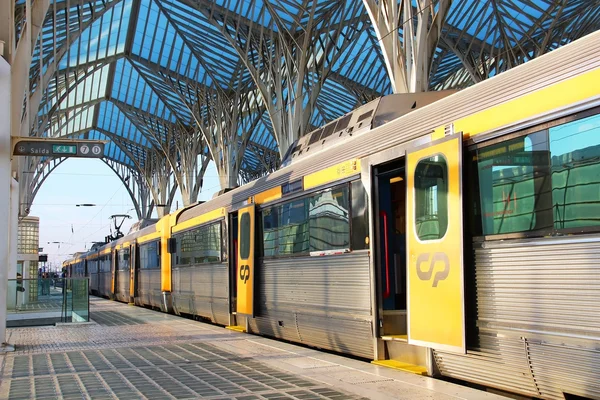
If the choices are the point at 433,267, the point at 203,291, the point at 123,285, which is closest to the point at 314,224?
the point at 433,267

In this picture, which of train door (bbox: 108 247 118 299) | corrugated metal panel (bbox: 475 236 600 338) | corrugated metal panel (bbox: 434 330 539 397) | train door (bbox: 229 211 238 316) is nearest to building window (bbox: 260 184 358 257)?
train door (bbox: 229 211 238 316)

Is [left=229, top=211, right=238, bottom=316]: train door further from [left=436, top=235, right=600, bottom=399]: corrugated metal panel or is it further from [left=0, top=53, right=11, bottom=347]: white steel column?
[left=436, top=235, right=600, bottom=399]: corrugated metal panel

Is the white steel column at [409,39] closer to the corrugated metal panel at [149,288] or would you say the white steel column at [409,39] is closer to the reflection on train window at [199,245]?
the reflection on train window at [199,245]

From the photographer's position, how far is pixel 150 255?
2289cm

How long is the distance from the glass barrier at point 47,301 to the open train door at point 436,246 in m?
11.9

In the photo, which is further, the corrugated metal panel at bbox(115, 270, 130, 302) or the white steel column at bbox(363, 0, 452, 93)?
the corrugated metal panel at bbox(115, 270, 130, 302)

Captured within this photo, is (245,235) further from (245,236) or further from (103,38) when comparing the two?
(103,38)

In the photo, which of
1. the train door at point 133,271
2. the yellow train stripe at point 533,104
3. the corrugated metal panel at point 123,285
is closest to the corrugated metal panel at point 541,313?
the yellow train stripe at point 533,104

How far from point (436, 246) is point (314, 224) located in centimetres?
321

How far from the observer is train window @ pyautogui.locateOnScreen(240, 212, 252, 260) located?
12297 mm

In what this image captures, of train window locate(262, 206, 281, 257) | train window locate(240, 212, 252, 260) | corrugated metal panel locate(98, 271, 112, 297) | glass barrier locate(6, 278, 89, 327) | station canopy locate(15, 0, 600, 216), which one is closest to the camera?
train window locate(262, 206, 281, 257)

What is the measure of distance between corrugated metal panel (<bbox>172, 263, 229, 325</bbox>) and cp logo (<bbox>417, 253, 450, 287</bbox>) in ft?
→ 24.6

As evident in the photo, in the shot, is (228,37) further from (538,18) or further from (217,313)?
(217,313)

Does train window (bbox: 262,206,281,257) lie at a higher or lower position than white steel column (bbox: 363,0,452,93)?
lower
